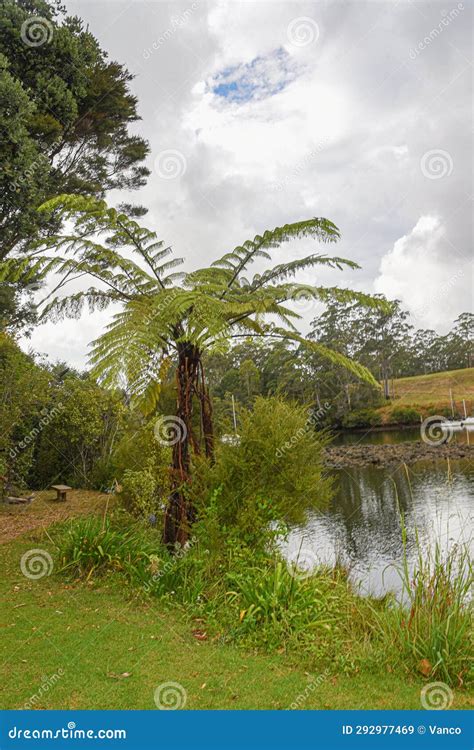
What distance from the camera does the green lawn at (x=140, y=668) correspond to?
332 centimetres

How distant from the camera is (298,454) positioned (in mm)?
5832

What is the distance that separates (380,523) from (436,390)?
44.3 m

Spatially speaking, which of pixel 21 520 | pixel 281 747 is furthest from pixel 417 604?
pixel 21 520

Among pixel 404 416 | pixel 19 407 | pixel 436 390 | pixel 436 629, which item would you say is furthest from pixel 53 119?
pixel 436 390

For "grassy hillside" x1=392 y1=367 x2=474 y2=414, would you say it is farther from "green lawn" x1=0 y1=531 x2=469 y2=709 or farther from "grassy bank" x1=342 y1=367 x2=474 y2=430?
"green lawn" x1=0 y1=531 x2=469 y2=709

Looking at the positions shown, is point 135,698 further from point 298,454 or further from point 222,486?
point 298,454

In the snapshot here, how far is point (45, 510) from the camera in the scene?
391 inches

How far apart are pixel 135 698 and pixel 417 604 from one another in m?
2.16

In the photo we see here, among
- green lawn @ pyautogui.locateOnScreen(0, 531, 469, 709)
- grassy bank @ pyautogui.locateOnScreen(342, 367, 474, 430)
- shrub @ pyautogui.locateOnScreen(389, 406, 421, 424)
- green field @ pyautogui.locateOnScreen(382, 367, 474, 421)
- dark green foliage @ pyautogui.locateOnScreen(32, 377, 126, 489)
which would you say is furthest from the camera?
green field @ pyautogui.locateOnScreen(382, 367, 474, 421)

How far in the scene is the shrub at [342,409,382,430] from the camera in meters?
43.8

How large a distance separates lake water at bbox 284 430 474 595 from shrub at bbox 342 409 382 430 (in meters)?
21.5

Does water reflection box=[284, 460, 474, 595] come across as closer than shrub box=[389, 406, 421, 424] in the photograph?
Yes

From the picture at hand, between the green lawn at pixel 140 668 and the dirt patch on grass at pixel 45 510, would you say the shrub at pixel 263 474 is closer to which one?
the green lawn at pixel 140 668

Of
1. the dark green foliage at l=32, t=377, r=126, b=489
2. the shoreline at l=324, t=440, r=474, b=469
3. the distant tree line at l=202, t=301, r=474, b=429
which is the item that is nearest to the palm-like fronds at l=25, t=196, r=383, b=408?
the dark green foliage at l=32, t=377, r=126, b=489
